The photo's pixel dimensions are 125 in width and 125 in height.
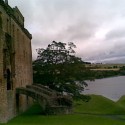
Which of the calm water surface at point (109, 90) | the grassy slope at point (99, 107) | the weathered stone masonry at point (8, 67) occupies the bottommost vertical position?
the grassy slope at point (99, 107)

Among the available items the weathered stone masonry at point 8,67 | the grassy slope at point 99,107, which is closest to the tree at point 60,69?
the grassy slope at point 99,107

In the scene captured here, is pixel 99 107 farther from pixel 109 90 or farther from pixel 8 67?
pixel 109 90

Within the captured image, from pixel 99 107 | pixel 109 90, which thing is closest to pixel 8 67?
pixel 99 107

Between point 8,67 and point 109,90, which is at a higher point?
point 8,67

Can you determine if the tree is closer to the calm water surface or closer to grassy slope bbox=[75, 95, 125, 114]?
grassy slope bbox=[75, 95, 125, 114]

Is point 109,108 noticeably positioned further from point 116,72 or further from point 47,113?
point 116,72

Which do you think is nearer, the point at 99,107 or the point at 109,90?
the point at 99,107

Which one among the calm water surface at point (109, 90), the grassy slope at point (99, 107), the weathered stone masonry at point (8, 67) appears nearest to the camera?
the weathered stone masonry at point (8, 67)

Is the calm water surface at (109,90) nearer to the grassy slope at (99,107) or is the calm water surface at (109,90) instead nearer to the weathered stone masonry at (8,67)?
the grassy slope at (99,107)

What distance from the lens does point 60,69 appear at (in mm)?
53094

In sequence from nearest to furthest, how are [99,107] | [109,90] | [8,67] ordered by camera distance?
[8,67] → [99,107] → [109,90]

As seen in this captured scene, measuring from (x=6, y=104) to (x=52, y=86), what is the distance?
26.2m

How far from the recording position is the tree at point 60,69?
51.9 metres

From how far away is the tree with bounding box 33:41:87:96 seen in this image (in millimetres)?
51906
